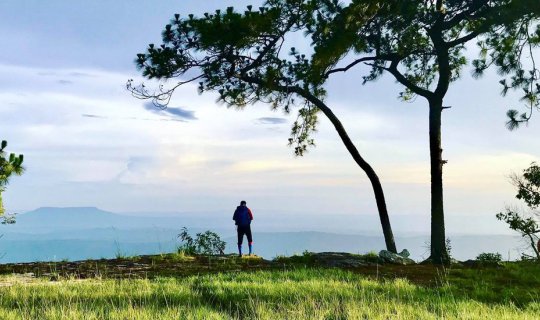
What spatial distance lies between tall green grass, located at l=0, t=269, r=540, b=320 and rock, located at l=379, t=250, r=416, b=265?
14.1 feet

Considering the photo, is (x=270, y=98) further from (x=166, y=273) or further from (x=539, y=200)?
(x=539, y=200)

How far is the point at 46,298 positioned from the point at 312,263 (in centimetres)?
760

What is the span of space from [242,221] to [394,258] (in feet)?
16.0

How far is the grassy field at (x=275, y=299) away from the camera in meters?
6.24

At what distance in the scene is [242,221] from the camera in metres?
17.0

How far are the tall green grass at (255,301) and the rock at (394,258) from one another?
4.28 metres

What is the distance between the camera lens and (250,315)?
6.38 m

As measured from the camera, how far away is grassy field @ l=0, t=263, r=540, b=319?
6238 mm

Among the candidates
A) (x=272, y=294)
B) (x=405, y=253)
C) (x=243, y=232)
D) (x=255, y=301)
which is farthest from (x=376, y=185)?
(x=255, y=301)

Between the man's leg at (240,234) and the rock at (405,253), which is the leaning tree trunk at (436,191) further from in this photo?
the man's leg at (240,234)

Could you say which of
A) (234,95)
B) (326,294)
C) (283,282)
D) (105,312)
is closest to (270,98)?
(234,95)

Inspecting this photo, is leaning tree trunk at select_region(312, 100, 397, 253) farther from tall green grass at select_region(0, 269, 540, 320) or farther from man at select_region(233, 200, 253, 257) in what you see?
tall green grass at select_region(0, 269, 540, 320)

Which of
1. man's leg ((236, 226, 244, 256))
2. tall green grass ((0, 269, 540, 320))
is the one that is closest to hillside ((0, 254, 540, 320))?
tall green grass ((0, 269, 540, 320))

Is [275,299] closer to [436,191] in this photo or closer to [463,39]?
[436,191]
